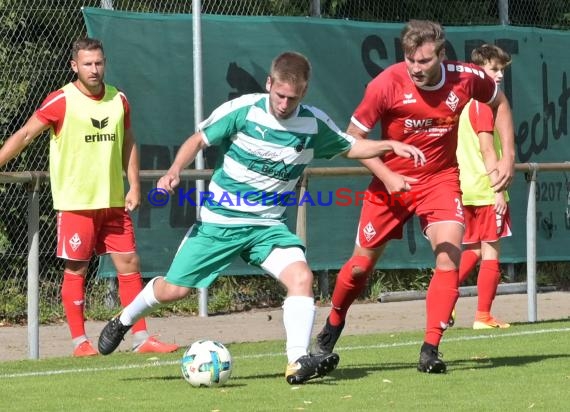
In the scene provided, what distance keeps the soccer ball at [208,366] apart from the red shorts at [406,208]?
1.55 meters

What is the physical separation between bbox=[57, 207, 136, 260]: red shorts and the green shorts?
1.87 metres

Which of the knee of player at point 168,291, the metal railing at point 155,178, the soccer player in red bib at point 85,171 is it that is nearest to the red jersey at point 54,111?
the soccer player in red bib at point 85,171

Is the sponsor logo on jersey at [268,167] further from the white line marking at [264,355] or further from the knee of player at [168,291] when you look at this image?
the white line marking at [264,355]

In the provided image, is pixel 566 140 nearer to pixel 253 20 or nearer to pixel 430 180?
pixel 253 20

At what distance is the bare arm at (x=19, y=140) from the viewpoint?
964 cm

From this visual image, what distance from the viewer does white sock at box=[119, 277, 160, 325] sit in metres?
8.51

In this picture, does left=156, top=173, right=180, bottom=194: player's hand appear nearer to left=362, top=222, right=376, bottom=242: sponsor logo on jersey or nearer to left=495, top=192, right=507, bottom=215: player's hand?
left=362, top=222, right=376, bottom=242: sponsor logo on jersey

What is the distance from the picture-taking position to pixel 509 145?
9.05 m

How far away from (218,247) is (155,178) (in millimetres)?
2506

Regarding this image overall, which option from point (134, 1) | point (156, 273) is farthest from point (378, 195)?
point (134, 1)

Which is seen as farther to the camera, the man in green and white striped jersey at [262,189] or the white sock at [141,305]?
the white sock at [141,305]

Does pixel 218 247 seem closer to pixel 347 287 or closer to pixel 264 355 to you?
pixel 347 287

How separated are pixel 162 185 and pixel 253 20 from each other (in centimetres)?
620

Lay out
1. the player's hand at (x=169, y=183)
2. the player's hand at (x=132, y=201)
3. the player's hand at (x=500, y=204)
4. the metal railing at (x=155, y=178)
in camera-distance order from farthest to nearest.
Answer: the player's hand at (x=500, y=204) → the metal railing at (x=155, y=178) → the player's hand at (x=132, y=201) → the player's hand at (x=169, y=183)
